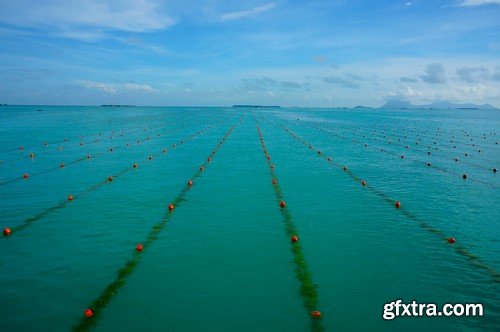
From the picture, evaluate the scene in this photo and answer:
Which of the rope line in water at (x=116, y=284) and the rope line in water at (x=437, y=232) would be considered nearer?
the rope line in water at (x=116, y=284)

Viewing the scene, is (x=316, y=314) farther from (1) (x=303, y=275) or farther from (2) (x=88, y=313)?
(2) (x=88, y=313)

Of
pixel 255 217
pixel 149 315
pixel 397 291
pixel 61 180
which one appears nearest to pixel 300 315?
pixel 397 291

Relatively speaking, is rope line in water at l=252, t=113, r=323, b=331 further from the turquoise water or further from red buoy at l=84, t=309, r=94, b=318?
red buoy at l=84, t=309, r=94, b=318

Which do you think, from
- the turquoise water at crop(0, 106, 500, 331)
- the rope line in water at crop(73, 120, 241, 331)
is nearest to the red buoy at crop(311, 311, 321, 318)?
the turquoise water at crop(0, 106, 500, 331)

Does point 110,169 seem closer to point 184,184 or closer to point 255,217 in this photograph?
point 184,184

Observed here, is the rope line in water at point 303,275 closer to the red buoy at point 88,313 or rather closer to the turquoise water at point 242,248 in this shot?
the turquoise water at point 242,248

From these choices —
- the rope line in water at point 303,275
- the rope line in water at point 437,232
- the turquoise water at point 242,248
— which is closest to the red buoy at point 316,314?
the rope line in water at point 303,275

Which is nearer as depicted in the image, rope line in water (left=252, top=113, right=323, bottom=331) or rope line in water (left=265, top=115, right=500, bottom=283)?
rope line in water (left=252, top=113, right=323, bottom=331)

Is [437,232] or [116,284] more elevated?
[437,232]

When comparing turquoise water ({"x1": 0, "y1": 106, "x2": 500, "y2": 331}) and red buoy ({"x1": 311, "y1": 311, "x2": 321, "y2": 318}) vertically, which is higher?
turquoise water ({"x1": 0, "y1": 106, "x2": 500, "y2": 331})

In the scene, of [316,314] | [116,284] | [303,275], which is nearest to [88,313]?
Answer: [116,284]

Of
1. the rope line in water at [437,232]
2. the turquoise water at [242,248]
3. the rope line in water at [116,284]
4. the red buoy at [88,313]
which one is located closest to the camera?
the rope line in water at [116,284]
